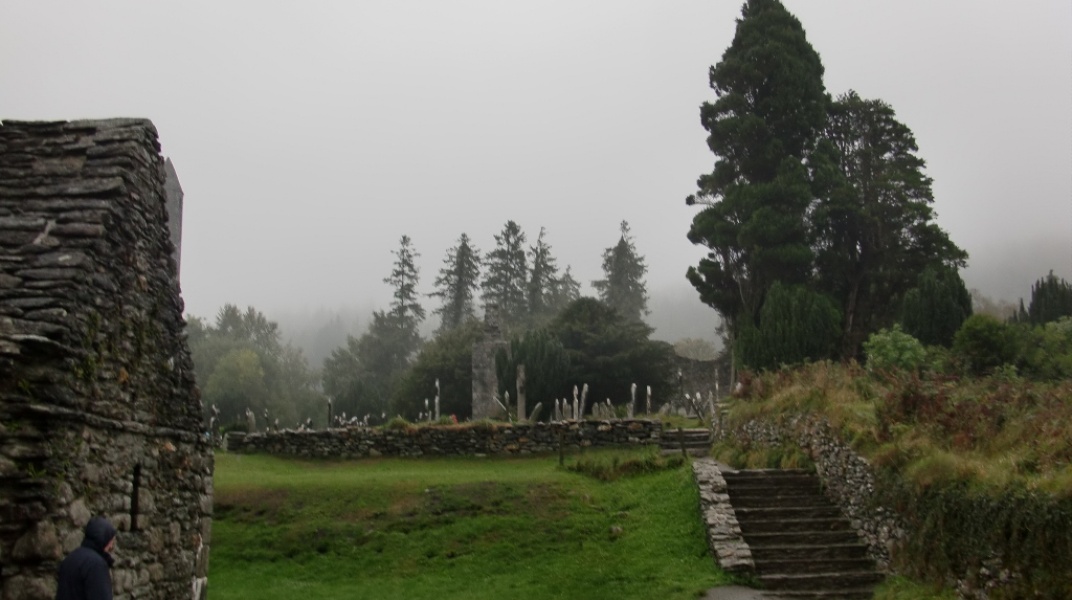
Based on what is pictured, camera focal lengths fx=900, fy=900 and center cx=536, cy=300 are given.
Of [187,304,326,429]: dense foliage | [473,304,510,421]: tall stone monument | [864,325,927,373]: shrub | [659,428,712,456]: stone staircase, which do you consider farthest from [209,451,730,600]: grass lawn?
[187,304,326,429]: dense foliage

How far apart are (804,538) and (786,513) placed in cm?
93

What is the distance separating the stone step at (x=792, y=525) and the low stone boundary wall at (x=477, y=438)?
30.8ft

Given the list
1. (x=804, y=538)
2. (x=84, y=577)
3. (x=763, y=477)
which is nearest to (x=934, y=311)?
(x=763, y=477)

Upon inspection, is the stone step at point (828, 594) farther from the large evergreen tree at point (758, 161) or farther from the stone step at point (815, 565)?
the large evergreen tree at point (758, 161)

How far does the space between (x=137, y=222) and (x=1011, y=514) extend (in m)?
9.65

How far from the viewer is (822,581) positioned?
13016mm

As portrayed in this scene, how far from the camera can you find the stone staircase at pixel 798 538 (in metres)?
12.9

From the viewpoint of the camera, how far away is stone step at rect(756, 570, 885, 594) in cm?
1290

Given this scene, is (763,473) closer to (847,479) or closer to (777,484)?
(777,484)

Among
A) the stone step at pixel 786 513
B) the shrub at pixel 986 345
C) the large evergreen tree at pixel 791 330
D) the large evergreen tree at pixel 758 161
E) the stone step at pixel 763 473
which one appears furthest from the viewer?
the large evergreen tree at pixel 758 161

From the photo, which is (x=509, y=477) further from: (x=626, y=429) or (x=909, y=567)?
(x=909, y=567)

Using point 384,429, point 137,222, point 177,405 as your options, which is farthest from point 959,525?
point 384,429

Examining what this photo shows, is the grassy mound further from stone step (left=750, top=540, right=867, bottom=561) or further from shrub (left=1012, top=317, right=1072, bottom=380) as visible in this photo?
shrub (left=1012, top=317, right=1072, bottom=380)

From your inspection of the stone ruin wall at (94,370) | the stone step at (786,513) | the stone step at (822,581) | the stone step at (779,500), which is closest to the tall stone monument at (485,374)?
the stone step at (779,500)
